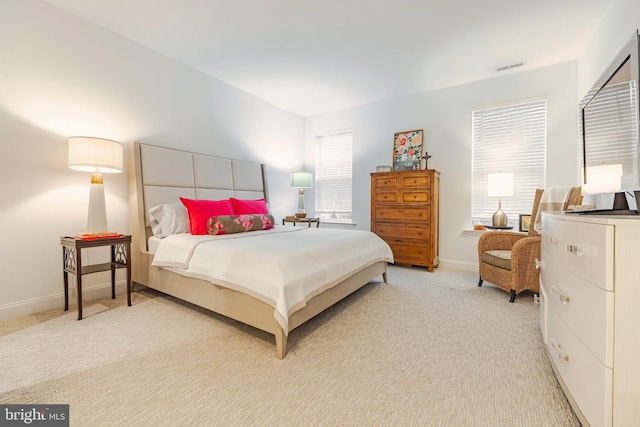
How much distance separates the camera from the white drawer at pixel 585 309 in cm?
95

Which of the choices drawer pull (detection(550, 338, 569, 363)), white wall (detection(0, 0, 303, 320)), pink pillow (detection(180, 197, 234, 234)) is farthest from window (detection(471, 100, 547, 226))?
white wall (detection(0, 0, 303, 320))

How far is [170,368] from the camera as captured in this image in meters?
1.61

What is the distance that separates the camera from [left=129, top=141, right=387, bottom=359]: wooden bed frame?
192 centimetres

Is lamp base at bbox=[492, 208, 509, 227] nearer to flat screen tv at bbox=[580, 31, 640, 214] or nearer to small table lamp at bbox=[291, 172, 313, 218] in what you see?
flat screen tv at bbox=[580, 31, 640, 214]

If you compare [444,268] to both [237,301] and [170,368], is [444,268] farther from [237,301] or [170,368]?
[170,368]

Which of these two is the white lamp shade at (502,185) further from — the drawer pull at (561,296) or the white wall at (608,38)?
the drawer pull at (561,296)

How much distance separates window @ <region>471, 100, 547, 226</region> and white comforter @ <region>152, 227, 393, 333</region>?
2.26m

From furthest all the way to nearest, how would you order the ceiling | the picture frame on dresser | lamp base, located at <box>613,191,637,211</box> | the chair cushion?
the picture frame on dresser < the chair cushion < the ceiling < lamp base, located at <box>613,191,637,211</box>

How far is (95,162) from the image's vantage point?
2.34 meters

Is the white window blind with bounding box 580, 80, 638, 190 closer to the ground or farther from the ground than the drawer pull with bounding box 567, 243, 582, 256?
farther from the ground

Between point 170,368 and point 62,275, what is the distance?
183 cm

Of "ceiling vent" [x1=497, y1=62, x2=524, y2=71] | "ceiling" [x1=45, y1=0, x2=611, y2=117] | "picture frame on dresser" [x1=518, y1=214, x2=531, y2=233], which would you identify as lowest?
"picture frame on dresser" [x1=518, y1=214, x2=531, y2=233]

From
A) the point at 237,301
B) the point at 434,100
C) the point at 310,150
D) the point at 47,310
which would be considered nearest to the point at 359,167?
the point at 310,150

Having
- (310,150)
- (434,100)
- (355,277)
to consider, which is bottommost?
(355,277)
